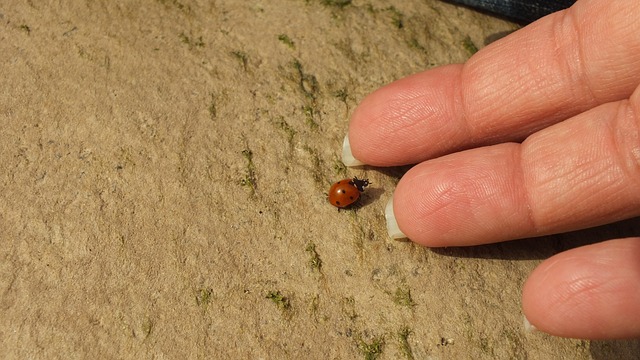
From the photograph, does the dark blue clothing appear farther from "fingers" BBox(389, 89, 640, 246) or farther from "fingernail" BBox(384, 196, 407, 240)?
"fingernail" BBox(384, 196, 407, 240)

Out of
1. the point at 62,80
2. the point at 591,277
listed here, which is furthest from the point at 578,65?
the point at 62,80

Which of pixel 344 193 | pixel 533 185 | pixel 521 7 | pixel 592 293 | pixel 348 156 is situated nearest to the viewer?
pixel 592 293

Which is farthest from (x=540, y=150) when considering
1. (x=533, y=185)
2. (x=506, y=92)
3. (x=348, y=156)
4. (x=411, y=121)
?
(x=348, y=156)

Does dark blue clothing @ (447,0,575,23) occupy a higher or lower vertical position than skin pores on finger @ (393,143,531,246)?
higher

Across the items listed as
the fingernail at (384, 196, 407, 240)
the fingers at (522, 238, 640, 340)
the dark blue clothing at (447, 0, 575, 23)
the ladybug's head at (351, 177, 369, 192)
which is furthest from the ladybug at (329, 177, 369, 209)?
the dark blue clothing at (447, 0, 575, 23)

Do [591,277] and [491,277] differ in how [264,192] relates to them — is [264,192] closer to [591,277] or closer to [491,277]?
[491,277]

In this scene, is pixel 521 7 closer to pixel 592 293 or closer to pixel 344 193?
pixel 344 193
